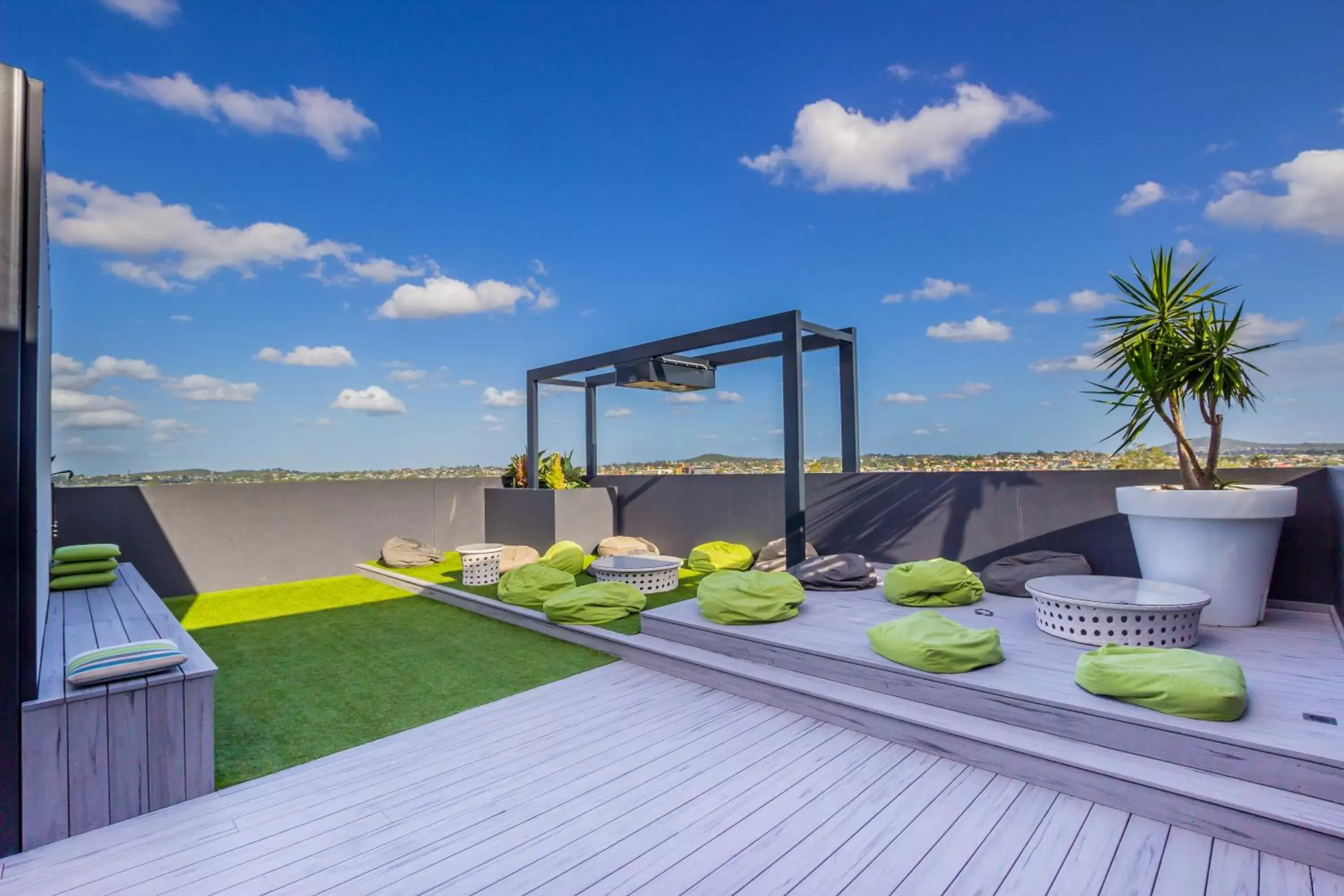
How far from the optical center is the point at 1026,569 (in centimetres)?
466

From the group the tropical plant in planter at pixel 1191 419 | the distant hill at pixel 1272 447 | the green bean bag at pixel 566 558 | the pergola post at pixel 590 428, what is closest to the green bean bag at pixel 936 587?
the tropical plant in planter at pixel 1191 419

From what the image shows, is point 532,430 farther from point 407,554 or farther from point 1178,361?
point 1178,361

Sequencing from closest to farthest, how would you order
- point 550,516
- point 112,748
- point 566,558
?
1. point 112,748
2. point 566,558
3. point 550,516

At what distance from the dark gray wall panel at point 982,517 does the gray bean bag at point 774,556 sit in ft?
0.79

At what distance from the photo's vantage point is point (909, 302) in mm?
7277

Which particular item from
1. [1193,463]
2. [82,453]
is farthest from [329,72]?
[1193,463]

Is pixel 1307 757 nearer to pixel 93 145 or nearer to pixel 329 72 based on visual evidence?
pixel 329 72

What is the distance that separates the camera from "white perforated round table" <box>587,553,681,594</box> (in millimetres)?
5699

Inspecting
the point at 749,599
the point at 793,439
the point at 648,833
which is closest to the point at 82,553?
the point at 749,599

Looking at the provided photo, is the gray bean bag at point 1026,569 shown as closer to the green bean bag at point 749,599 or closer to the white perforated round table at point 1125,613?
the white perforated round table at point 1125,613

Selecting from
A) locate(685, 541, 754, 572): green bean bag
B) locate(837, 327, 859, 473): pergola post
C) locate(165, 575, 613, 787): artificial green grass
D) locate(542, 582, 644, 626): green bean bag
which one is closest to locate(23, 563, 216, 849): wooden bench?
locate(165, 575, 613, 787): artificial green grass

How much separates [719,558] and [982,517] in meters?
2.81

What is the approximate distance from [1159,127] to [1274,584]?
4018 mm

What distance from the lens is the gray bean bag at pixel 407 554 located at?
761cm
